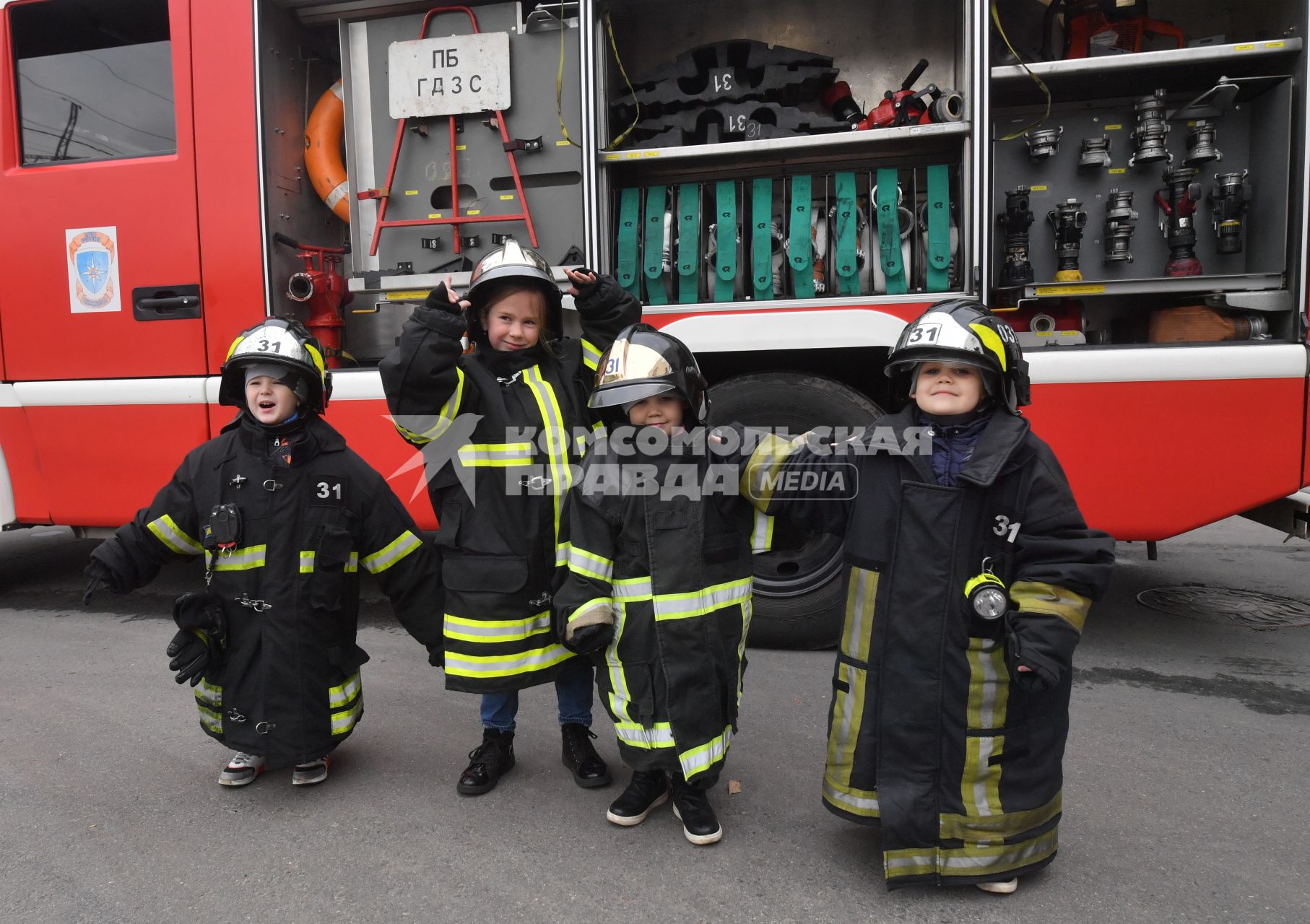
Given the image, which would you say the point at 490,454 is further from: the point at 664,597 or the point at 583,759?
the point at 583,759

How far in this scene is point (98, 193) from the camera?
363 centimetres

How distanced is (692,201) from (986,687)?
7.85 feet

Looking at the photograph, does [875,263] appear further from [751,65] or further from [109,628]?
[109,628]

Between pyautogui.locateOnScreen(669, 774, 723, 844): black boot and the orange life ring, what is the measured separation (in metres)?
2.93

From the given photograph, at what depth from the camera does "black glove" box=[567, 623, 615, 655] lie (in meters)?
1.92

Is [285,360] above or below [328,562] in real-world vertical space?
above

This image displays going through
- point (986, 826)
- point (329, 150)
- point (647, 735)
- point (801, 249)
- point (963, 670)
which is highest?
point (329, 150)

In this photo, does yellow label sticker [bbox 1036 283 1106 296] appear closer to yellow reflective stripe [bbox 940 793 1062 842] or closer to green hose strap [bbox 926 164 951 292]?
green hose strap [bbox 926 164 951 292]

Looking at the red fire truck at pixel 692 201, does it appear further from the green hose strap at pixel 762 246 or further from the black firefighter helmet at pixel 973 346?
the black firefighter helmet at pixel 973 346

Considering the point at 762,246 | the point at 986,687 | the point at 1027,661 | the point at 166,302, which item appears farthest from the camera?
the point at 166,302

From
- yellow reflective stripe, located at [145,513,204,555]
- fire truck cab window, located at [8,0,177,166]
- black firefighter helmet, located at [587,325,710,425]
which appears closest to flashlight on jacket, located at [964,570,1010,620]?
black firefighter helmet, located at [587,325,710,425]

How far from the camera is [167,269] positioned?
359cm

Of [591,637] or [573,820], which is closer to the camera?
[591,637]

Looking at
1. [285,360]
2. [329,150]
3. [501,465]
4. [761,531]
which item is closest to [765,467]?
[761,531]
